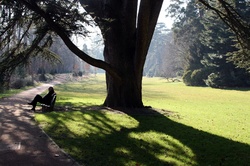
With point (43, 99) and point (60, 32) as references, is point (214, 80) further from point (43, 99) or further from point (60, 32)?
point (60, 32)

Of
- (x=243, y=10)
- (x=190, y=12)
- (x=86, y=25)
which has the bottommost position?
(x=86, y=25)

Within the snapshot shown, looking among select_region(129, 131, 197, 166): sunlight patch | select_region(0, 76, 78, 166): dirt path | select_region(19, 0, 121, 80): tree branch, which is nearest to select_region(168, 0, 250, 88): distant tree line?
select_region(19, 0, 121, 80): tree branch

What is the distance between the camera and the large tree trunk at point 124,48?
12133 millimetres

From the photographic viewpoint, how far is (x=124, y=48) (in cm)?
1256

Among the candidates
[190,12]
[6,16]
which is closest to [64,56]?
[190,12]

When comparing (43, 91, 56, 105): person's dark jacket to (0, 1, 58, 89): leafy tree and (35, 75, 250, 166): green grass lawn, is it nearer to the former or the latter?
(35, 75, 250, 166): green grass lawn

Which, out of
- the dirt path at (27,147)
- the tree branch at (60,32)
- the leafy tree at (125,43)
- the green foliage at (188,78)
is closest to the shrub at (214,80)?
the green foliage at (188,78)

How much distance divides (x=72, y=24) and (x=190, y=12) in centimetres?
5099

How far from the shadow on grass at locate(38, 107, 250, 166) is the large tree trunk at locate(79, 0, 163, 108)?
259 centimetres

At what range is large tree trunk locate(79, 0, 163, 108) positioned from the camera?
12.1 metres

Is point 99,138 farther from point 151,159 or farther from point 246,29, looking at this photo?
point 246,29

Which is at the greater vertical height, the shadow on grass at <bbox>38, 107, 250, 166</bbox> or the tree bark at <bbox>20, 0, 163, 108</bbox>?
the tree bark at <bbox>20, 0, 163, 108</bbox>

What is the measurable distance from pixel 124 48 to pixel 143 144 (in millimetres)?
6515

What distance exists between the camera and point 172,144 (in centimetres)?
695
